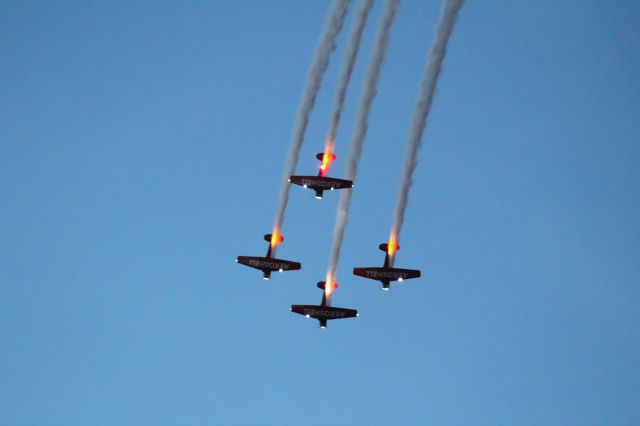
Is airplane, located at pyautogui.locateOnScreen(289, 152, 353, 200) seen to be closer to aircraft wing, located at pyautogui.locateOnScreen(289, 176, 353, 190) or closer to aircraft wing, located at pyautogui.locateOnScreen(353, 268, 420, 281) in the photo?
aircraft wing, located at pyautogui.locateOnScreen(289, 176, 353, 190)

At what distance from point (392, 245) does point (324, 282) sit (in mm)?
4308

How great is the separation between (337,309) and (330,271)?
357cm

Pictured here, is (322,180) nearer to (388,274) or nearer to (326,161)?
(326,161)

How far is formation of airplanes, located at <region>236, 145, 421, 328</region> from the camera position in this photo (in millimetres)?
69938

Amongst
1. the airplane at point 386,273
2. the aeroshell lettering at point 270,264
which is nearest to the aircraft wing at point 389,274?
the airplane at point 386,273

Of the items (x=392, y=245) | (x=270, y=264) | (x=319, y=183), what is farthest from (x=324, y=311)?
(x=319, y=183)

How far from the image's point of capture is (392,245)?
70312 millimetres

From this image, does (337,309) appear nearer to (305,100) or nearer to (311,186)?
(311,186)

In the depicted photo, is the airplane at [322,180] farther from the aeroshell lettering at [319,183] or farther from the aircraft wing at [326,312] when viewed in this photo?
the aircraft wing at [326,312]

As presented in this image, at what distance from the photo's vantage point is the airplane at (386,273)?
7150cm

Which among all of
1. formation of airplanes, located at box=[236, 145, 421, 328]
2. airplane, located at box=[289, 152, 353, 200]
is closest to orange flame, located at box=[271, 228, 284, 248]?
formation of airplanes, located at box=[236, 145, 421, 328]

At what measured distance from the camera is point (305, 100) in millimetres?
65688

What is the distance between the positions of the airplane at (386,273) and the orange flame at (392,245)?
0.89ft

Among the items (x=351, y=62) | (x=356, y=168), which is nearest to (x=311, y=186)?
(x=356, y=168)
